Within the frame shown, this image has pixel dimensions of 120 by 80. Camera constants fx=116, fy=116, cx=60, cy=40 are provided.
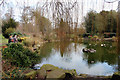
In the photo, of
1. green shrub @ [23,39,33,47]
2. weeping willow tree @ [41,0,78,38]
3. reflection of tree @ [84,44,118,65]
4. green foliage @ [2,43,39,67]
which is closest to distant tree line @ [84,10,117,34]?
weeping willow tree @ [41,0,78,38]

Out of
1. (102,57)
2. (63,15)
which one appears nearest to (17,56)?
(63,15)

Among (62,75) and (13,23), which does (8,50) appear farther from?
(13,23)

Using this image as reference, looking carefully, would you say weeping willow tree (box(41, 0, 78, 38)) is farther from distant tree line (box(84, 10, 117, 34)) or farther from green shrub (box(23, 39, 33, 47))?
green shrub (box(23, 39, 33, 47))

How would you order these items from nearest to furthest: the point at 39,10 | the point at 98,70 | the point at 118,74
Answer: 1. the point at 39,10
2. the point at 118,74
3. the point at 98,70

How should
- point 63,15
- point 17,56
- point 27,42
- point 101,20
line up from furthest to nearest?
point 27,42 < point 17,56 < point 101,20 < point 63,15

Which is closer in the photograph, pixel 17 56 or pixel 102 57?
pixel 17 56

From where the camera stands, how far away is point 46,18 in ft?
4.91

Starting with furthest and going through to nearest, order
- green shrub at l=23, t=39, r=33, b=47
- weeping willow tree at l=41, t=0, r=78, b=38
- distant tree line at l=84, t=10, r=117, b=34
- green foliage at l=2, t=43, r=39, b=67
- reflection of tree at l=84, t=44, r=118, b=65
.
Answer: green shrub at l=23, t=39, r=33, b=47
reflection of tree at l=84, t=44, r=118, b=65
green foliage at l=2, t=43, r=39, b=67
distant tree line at l=84, t=10, r=117, b=34
weeping willow tree at l=41, t=0, r=78, b=38

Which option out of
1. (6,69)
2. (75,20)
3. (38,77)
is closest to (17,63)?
(6,69)

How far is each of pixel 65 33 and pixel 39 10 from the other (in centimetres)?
45

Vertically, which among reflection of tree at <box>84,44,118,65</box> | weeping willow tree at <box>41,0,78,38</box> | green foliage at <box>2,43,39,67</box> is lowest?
reflection of tree at <box>84,44,118,65</box>

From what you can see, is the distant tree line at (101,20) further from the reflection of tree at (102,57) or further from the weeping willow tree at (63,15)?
the reflection of tree at (102,57)

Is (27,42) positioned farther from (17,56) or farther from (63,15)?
(63,15)

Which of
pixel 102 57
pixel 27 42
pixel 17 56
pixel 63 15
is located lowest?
pixel 102 57
